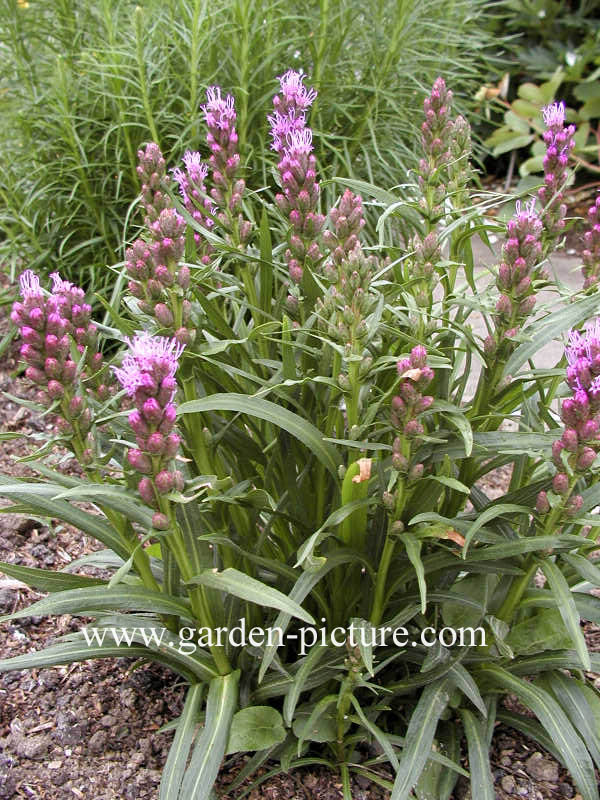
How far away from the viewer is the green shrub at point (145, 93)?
150 inches

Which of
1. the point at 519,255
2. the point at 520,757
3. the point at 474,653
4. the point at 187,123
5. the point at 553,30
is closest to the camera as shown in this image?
the point at 519,255

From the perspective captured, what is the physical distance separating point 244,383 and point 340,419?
257 mm

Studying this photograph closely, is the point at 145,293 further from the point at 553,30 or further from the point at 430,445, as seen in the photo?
the point at 553,30

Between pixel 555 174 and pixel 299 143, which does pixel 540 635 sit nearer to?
pixel 555 174

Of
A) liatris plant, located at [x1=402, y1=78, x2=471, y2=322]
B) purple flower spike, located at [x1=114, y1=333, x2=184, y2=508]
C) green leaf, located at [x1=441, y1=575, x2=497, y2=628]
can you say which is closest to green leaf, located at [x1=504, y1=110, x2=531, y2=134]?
liatris plant, located at [x1=402, y1=78, x2=471, y2=322]

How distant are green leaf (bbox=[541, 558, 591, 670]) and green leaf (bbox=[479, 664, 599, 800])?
0.27m

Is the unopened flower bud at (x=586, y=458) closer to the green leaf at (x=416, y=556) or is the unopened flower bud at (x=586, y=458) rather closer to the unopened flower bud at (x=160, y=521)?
the green leaf at (x=416, y=556)

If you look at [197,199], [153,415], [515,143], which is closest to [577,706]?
[153,415]

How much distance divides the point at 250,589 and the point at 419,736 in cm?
55

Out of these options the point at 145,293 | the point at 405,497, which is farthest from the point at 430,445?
the point at 145,293

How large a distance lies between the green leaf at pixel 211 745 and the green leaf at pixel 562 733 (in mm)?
661

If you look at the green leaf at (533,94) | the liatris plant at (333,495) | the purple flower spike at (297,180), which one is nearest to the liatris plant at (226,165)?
the liatris plant at (333,495)

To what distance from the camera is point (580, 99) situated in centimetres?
623

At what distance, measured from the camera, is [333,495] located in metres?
2.07
